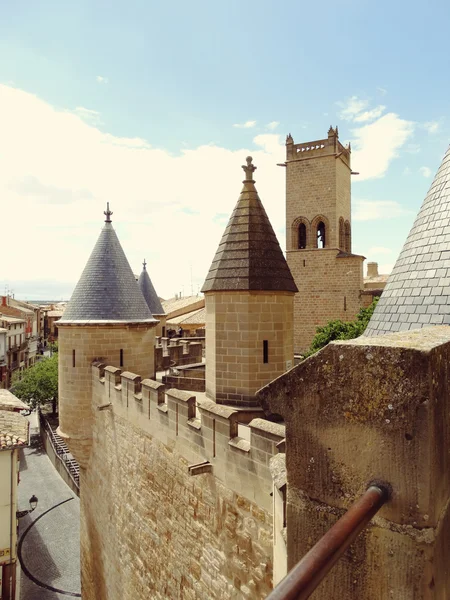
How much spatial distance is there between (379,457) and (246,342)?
5.71 metres

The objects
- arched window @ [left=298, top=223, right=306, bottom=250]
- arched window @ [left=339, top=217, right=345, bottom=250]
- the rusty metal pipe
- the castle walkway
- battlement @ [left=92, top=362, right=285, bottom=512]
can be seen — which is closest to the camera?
the rusty metal pipe

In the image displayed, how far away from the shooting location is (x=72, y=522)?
18.0 m

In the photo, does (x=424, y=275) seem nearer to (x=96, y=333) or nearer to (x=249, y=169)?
(x=249, y=169)

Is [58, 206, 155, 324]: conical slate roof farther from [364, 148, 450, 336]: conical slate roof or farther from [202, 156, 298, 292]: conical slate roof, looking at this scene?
[364, 148, 450, 336]: conical slate roof

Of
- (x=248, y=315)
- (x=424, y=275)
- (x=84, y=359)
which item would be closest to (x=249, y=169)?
(x=248, y=315)

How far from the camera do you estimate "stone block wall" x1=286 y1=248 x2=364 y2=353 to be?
26859 mm

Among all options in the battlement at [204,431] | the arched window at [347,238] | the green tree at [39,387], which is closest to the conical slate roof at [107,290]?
the battlement at [204,431]

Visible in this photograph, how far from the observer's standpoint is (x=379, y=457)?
1569 millimetres

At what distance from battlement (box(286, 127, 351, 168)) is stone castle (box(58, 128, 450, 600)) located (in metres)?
21.6

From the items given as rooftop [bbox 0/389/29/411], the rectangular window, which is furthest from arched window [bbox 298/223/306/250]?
the rectangular window

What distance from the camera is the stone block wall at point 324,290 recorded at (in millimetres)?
26859

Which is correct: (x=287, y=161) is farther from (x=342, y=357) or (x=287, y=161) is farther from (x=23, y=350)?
(x=23, y=350)

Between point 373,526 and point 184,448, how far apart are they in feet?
16.3

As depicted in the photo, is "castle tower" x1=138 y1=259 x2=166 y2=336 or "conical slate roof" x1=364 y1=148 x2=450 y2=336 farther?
"castle tower" x1=138 y1=259 x2=166 y2=336
